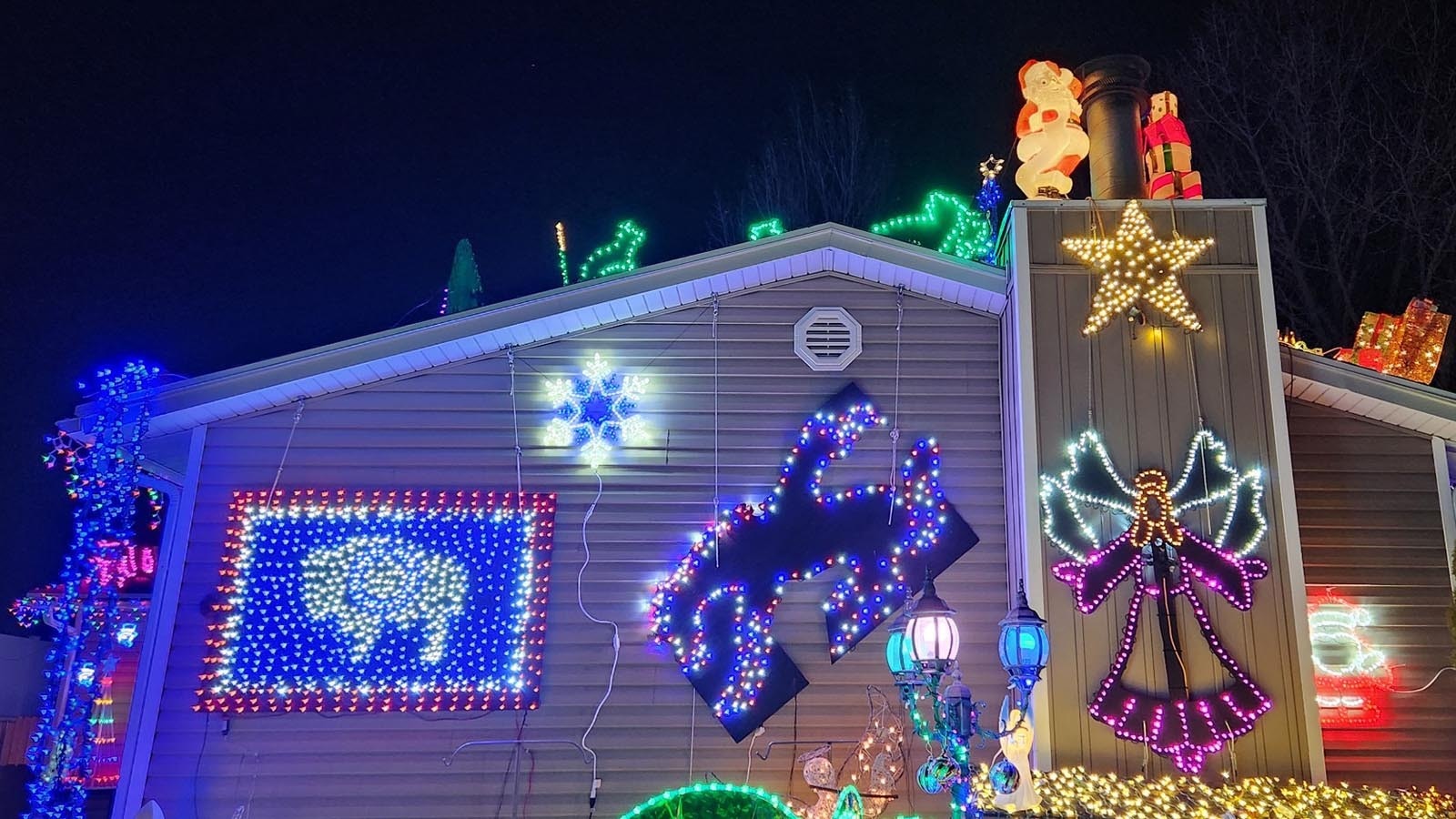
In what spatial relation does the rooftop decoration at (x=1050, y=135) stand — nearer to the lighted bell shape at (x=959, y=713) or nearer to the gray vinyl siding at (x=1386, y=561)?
the gray vinyl siding at (x=1386, y=561)

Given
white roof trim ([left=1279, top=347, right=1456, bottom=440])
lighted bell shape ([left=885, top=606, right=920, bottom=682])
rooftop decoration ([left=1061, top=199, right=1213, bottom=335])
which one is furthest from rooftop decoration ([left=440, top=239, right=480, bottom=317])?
white roof trim ([left=1279, top=347, right=1456, bottom=440])

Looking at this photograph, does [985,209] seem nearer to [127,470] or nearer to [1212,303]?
[1212,303]

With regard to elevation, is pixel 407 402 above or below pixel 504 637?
above

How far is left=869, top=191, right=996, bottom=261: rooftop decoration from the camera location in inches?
384

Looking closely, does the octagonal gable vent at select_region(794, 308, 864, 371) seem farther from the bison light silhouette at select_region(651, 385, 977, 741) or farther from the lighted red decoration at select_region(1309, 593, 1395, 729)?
the lighted red decoration at select_region(1309, 593, 1395, 729)

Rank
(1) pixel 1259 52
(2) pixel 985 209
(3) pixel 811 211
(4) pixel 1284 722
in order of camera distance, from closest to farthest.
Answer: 1. (4) pixel 1284 722
2. (2) pixel 985 209
3. (1) pixel 1259 52
4. (3) pixel 811 211

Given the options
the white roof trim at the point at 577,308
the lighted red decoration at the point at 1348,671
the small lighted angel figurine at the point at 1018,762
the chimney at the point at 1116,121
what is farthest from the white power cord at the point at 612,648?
the lighted red decoration at the point at 1348,671

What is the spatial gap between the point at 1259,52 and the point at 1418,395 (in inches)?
418

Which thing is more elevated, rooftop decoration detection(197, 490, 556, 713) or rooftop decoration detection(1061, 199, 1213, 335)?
rooftop decoration detection(1061, 199, 1213, 335)

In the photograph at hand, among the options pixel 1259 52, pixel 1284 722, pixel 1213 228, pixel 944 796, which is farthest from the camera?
pixel 1259 52

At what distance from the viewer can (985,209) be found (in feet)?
32.3

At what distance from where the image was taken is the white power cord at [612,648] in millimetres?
7082

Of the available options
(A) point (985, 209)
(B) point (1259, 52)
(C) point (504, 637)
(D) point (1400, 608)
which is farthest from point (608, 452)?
(B) point (1259, 52)

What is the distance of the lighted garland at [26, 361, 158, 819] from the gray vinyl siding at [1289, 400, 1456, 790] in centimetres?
939
